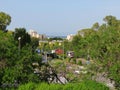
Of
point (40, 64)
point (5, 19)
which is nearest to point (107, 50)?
point (40, 64)

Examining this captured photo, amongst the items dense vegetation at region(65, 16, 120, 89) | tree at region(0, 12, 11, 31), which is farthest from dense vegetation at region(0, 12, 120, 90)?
tree at region(0, 12, 11, 31)

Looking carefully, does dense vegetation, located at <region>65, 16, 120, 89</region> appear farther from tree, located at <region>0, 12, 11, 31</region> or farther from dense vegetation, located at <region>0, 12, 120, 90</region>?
A: tree, located at <region>0, 12, 11, 31</region>

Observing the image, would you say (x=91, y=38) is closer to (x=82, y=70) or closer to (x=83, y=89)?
(x=82, y=70)

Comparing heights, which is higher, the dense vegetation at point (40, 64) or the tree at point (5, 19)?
the tree at point (5, 19)

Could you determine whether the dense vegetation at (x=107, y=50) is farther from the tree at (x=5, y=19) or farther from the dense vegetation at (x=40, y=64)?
the tree at (x=5, y=19)

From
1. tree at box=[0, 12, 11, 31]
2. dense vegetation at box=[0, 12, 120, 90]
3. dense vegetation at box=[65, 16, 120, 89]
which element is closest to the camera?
dense vegetation at box=[0, 12, 120, 90]

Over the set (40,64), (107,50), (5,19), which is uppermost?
(5,19)

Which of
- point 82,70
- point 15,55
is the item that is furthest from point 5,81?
point 82,70

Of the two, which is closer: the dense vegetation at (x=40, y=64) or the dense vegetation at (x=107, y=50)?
the dense vegetation at (x=40, y=64)

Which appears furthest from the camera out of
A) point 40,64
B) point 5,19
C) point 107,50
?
point 5,19

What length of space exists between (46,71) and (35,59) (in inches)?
26.4

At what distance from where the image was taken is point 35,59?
12.9 metres

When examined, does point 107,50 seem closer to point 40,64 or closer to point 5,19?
point 40,64

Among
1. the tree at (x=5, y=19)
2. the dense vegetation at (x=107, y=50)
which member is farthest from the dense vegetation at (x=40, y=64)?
the tree at (x=5, y=19)
